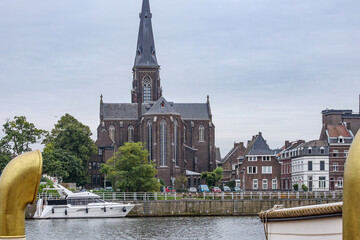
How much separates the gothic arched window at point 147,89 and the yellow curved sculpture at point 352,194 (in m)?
125

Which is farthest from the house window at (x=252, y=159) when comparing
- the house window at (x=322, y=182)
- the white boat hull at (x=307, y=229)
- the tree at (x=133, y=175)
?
the white boat hull at (x=307, y=229)

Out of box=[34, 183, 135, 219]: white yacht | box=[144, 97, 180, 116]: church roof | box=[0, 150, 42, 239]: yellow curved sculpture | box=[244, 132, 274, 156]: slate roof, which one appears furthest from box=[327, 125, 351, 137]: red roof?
box=[0, 150, 42, 239]: yellow curved sculpture

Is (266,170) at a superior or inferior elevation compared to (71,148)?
inferior

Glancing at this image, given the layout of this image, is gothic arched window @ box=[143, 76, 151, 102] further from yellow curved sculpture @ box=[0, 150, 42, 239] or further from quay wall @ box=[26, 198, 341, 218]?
yellow curved sculpture @ box=[0, 150, 42, 239]

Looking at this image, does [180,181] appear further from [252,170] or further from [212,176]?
[252,170]

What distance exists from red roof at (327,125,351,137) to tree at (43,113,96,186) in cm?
3730

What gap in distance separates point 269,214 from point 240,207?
56.0 m

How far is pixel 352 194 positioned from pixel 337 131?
296 feet

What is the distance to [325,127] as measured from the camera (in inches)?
3639

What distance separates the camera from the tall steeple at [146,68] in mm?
128875

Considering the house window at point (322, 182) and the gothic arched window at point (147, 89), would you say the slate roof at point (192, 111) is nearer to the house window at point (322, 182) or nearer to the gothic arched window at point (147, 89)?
the gothic arched window at point (147, 89)

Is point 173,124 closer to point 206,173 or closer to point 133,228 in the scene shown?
point 206,173

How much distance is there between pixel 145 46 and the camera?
130 metres

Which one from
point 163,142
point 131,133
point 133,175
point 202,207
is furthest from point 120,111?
point 202,207
